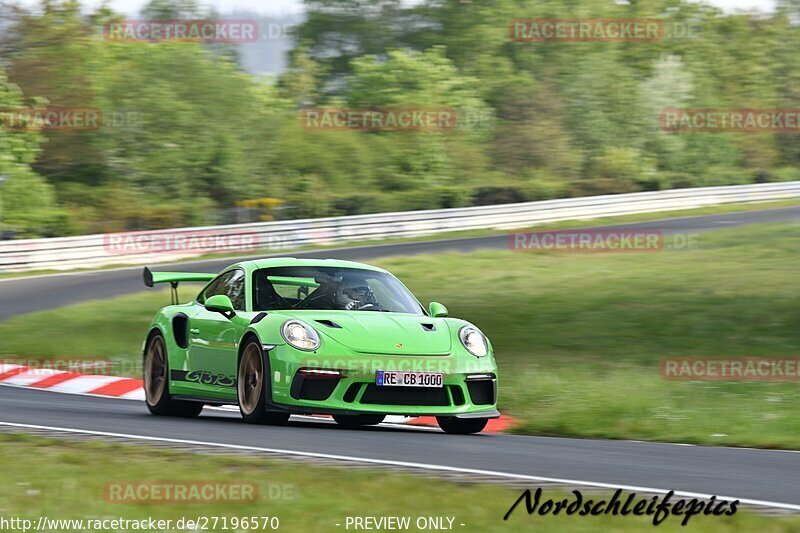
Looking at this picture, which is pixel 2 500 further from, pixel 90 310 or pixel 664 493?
pixel 90 310

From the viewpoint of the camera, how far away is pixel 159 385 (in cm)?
1071

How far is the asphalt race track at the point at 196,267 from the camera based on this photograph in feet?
77.4

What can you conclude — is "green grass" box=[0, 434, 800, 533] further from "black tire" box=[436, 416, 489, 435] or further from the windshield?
"black tire" box=[436, 416, 489, 435]

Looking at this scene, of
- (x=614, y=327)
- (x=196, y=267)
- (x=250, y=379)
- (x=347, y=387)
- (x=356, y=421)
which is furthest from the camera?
(x=196, y=267)

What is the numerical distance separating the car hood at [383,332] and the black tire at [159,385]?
5.62 feet

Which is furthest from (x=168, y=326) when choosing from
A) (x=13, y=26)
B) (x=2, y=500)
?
(x=13, y=26)

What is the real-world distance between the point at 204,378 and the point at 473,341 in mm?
2096

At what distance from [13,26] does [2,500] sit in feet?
129

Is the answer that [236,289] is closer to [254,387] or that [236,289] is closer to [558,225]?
[254,387]

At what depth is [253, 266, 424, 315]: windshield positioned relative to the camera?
390 inches

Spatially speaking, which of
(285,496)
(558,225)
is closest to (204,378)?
(285,496)

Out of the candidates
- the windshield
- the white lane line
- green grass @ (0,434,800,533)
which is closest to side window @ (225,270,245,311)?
the windshield

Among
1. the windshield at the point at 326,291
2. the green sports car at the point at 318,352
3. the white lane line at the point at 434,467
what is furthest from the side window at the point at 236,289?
the white lane line at the point at 434,467

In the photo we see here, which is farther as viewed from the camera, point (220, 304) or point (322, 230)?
point (322, 230)
